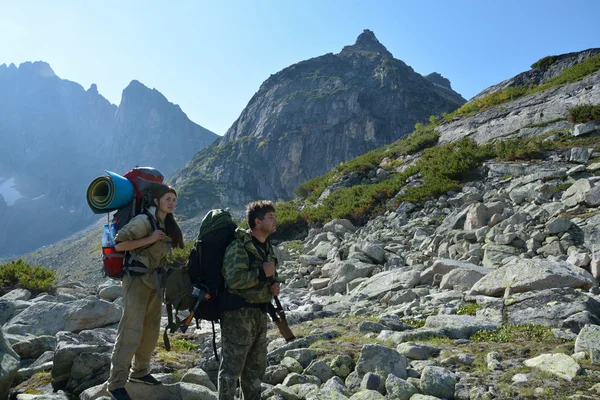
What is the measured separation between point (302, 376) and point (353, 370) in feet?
1.87

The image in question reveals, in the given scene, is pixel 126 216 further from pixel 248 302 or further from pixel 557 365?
pixel 557 365

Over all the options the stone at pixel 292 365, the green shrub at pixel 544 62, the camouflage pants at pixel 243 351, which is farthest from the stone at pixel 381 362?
the green shrub at pixel 544 62

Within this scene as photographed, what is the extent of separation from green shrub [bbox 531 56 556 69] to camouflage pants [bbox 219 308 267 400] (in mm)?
42380

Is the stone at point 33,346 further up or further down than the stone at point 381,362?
further up

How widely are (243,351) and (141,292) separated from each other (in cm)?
111

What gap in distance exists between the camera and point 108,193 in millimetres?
3631

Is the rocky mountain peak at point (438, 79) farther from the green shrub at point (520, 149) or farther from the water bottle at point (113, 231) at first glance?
the water bottle at point (113, 231)

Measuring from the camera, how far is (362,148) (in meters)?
91.0

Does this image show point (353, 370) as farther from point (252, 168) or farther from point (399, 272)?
point (252, 168)

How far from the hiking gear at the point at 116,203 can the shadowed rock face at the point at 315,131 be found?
78742 mm

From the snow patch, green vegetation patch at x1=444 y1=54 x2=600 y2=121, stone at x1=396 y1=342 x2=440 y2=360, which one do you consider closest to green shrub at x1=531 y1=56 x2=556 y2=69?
green vegetation patch at x1=444 y1=54 x2=600 y2=121

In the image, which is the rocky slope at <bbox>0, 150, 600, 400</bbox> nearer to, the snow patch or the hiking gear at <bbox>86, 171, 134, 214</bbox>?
the hiking gear at <bbox>86, 171, 134, 214</bbox>

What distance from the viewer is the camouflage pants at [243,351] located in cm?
322

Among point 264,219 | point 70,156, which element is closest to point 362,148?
point 264,219
